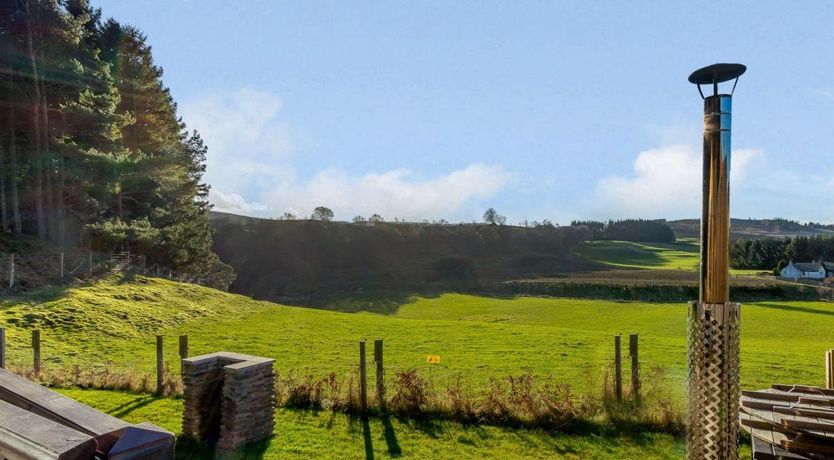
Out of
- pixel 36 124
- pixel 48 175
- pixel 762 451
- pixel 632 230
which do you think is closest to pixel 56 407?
pixel 762 451

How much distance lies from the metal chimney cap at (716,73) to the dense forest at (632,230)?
10506 centimetres

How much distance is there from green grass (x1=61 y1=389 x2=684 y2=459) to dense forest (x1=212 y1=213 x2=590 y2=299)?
45157 millimetres

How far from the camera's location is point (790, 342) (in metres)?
22.4

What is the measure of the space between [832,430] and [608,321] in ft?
94.6

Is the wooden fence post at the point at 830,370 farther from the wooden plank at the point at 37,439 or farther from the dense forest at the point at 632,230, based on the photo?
the dense forest at the point at 632,230

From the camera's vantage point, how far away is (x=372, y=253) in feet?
225

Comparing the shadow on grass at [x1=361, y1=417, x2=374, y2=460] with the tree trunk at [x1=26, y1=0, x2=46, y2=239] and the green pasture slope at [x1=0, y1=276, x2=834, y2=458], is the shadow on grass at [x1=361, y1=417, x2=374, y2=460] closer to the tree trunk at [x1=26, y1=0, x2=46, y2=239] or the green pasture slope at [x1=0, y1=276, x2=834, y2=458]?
the green pasture slope at [x1=0, y1=276, x2=834, y2=458]

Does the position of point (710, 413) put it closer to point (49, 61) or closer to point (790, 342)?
point (790, 342)

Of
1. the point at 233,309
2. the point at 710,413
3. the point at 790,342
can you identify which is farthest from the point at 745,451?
the point at 233,309

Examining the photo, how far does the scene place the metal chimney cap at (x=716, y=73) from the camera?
3227mm

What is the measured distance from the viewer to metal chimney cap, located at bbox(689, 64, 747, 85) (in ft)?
10.6

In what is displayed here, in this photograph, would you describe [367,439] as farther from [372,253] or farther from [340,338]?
[372,253]

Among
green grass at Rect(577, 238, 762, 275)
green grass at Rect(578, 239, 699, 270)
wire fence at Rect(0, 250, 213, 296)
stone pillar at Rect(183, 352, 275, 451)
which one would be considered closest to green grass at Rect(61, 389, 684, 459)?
stone pillar at Rect(183, 352, 275, 451)

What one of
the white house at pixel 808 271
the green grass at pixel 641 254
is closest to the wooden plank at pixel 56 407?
the white house at pixel 808 271
